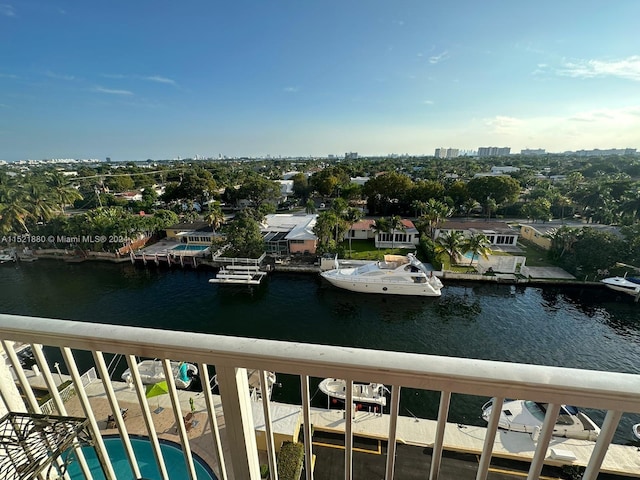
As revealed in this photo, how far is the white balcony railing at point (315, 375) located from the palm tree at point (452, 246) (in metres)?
18.0

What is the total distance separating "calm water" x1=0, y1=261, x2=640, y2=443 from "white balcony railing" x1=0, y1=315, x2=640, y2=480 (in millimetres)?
8938

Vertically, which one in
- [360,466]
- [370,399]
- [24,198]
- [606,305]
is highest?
[24,198]

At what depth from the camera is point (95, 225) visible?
21.8 meters

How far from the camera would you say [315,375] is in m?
1.10

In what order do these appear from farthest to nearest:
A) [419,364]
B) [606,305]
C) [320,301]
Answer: [320,301] < [606,305] < [419,364]

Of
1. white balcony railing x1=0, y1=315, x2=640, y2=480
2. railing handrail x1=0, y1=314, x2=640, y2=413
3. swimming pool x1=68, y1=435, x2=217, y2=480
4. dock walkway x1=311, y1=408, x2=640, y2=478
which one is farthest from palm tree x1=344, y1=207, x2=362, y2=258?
railing handrail x1=0, y1=314, x2=640, y2=413

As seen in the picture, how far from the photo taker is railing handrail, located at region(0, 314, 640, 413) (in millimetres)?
969

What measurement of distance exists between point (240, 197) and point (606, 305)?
1300 inches

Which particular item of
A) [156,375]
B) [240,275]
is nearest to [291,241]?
[240,275]

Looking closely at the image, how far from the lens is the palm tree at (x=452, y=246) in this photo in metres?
17.7

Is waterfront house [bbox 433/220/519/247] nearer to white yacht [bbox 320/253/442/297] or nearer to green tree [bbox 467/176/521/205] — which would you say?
white yacht [bbox 320/253/442/297]

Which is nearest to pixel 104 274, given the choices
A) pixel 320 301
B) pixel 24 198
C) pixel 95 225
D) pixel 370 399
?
pixel 95 225

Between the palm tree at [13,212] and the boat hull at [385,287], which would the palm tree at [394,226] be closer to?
the boat hull at [385,287]

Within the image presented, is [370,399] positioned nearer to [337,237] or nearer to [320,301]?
[320,301]
